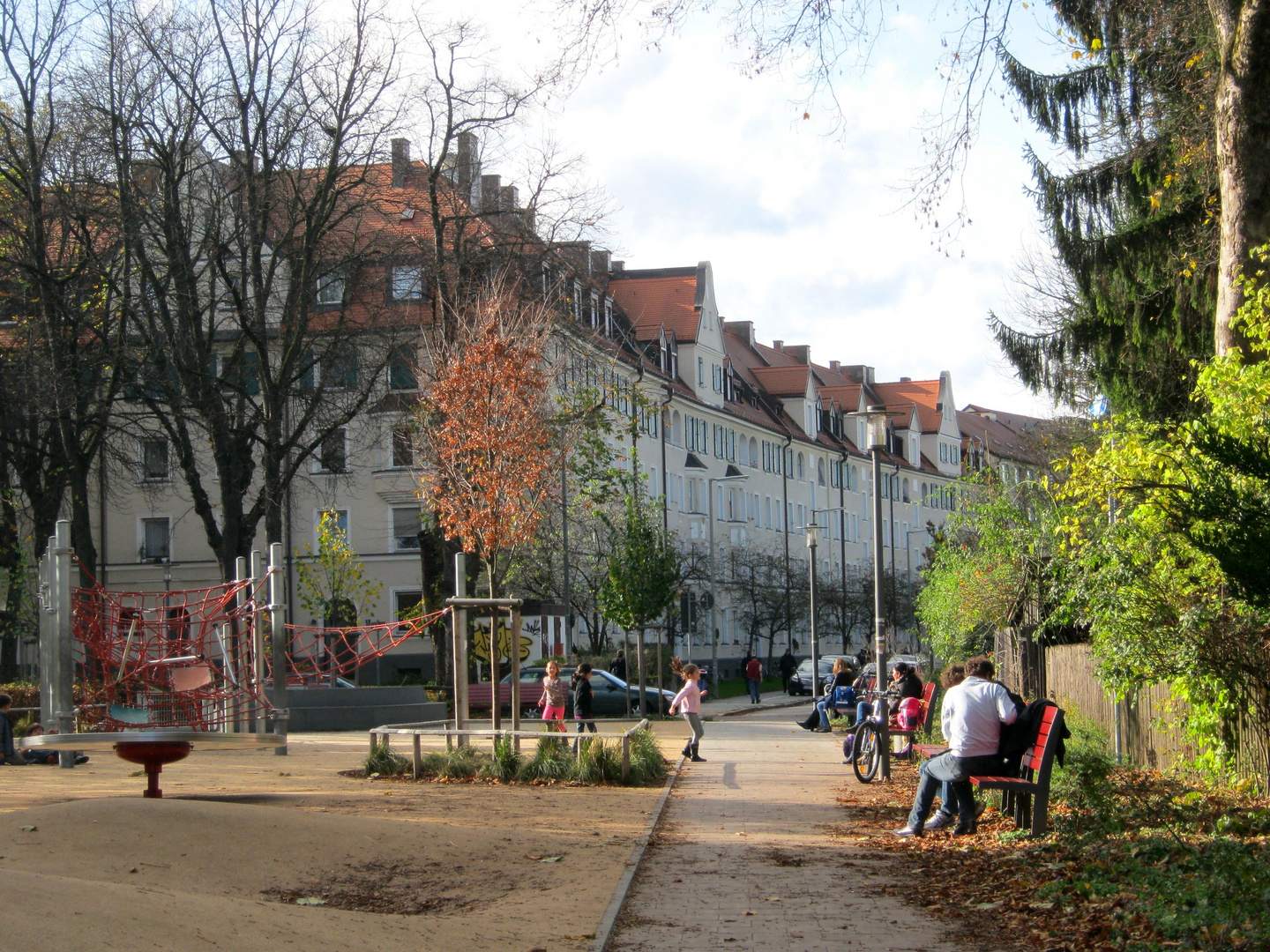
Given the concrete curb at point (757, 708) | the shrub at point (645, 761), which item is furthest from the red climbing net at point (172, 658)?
the concrete curb at point (757, 708)

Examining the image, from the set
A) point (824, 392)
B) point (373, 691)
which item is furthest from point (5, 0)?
point (824, 392)

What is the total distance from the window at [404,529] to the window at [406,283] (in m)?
22.7

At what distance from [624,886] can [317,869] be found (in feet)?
7.47

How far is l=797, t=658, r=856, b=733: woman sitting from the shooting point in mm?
25170

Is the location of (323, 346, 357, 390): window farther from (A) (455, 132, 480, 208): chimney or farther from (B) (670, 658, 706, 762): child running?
(B) (670, 658, 706, 762): child running

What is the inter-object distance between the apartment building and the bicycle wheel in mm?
9336

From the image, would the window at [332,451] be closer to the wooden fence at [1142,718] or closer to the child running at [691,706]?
the child running at [691,706]

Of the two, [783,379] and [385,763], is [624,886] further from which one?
[783,379]

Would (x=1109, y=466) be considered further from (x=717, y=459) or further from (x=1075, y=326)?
(x=717, y=459)

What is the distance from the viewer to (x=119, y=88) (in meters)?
29.3

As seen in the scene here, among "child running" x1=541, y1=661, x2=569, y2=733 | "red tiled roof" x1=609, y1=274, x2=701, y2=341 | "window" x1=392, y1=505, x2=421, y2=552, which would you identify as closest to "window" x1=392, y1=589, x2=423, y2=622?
"window" x1=392, y1=505, x2=421, y2=552

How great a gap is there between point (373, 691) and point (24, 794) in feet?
51.7

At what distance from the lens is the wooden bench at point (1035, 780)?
10617 millimetres

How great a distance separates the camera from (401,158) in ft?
103
